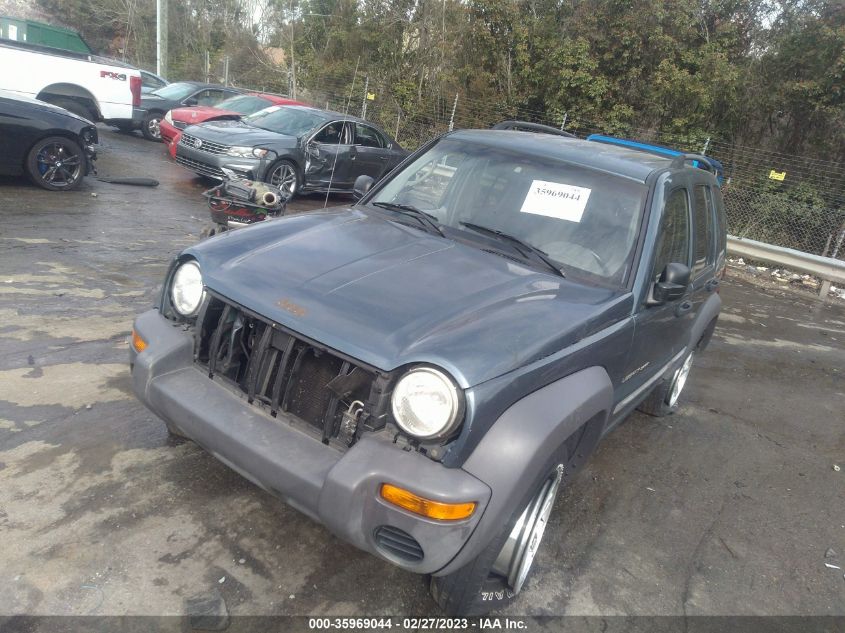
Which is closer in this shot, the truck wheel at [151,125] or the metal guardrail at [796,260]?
the metal guardrail at [796,260]

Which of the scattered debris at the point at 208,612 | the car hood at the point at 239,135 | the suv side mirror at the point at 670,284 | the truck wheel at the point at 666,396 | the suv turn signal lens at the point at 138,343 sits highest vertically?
the suv side mirror at the point at 670,284

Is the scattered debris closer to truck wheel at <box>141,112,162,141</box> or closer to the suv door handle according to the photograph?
the suv door handle

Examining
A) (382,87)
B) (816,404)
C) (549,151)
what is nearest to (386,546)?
(549,151)

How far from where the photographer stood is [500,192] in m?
3.69

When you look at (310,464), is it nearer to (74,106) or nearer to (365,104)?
(74,106)

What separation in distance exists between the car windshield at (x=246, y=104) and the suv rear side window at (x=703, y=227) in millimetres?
10994

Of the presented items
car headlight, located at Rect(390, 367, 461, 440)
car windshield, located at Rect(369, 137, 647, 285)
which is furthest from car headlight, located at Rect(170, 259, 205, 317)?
car windshield, located at Rect(369, 137, 647, 285)

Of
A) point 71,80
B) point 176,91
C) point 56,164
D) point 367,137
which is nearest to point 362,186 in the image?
point 56,164

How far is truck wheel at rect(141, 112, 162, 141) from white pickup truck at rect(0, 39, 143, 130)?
2.14 meters

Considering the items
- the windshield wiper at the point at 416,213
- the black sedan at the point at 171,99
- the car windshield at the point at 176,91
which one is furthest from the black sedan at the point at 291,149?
the windshield wiper at the point at 416,213

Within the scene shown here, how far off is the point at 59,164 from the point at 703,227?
790cm

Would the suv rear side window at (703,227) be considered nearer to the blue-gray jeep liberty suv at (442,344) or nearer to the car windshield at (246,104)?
the blue-gray jeep liberty suv at (442,344)

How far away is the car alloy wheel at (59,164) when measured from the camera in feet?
27.7

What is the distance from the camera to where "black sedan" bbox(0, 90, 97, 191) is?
26.0 ft
